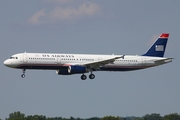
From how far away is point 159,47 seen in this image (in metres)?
135

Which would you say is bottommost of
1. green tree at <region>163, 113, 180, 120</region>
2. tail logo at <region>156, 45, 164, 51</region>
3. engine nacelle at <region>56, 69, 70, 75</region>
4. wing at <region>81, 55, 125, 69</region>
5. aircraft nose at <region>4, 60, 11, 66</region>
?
green tree at <region>163, 113, 180, 120</region>

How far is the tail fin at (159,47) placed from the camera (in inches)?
5256

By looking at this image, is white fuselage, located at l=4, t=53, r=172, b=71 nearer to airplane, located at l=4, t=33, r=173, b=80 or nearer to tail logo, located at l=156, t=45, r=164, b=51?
airplane, located at l=4, t=33, r=173, b=80

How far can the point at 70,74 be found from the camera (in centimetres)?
12450

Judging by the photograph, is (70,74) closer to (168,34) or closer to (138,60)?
(138,60)

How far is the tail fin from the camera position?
133500 millimetres

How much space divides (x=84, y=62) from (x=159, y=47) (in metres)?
18.9

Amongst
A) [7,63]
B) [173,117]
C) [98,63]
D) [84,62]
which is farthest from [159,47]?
[173,117]

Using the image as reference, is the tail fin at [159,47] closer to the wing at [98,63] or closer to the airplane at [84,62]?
the airplane at [84,62]

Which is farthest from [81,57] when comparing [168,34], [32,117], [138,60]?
[32,117]

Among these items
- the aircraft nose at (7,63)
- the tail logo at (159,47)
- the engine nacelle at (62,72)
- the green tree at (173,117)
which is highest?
the tail logo at (159,47)

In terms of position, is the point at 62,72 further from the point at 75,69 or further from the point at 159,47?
the point at 159,47

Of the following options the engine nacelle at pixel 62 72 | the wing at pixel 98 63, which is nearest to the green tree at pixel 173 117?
the wing at pixel 98 63

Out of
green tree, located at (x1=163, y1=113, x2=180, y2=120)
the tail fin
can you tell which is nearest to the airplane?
the tail fin
